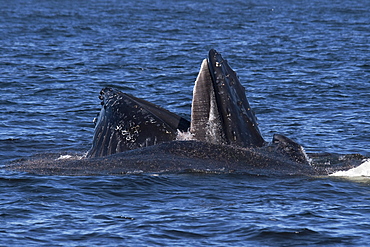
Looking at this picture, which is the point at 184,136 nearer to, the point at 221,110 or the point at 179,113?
the point at 221,110

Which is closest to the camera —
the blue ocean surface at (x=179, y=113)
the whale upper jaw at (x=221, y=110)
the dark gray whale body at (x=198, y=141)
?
the blue ocean surface at (x=179, y=113)

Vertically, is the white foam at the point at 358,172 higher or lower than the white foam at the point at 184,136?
lower

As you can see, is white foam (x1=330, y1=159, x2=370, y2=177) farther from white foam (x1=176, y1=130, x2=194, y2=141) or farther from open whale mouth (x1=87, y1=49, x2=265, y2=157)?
white foam (x1=176, y1=130, x2=194, y2=141)

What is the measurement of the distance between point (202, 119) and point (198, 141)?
46 cm

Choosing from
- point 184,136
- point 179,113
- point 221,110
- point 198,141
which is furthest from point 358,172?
point 179,113

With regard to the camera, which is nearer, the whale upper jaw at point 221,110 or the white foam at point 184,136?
the whale upper jaw at point 221,110

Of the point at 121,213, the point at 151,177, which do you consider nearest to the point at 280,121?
the point at 151,177

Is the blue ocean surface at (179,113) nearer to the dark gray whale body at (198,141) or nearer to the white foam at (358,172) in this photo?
the white foam at (358,172)

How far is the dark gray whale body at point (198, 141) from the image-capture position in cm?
1173

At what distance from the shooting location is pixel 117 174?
38.1 ft

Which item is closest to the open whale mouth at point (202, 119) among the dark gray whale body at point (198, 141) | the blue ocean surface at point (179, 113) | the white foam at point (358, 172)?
the dark gray whale body at point (198, 141)

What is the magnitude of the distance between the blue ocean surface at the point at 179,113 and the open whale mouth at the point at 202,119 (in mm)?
922

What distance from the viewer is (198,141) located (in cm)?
1184

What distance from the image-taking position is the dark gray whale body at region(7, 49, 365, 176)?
1173 cm
